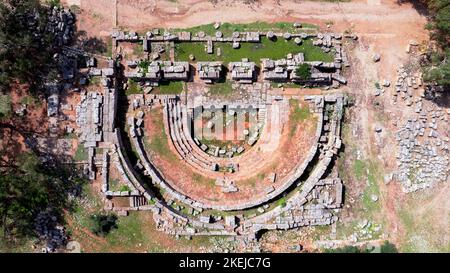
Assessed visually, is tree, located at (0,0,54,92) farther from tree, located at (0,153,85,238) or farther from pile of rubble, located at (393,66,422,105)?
pile of rubble, located at (393,66,422,105)

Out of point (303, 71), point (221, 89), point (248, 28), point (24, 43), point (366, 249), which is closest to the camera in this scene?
point (24, 43)

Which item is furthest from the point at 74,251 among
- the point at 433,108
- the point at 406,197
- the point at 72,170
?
the point at 433,108

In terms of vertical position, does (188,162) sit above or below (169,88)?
below

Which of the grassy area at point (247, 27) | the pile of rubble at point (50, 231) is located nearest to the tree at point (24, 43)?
the grassy area at point (247, 27)

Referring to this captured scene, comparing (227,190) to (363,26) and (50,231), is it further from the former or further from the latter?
(363,26)

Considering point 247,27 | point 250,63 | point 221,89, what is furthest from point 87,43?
point 250,63

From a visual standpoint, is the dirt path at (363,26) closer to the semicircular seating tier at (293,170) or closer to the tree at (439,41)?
the tree at (439,41)
